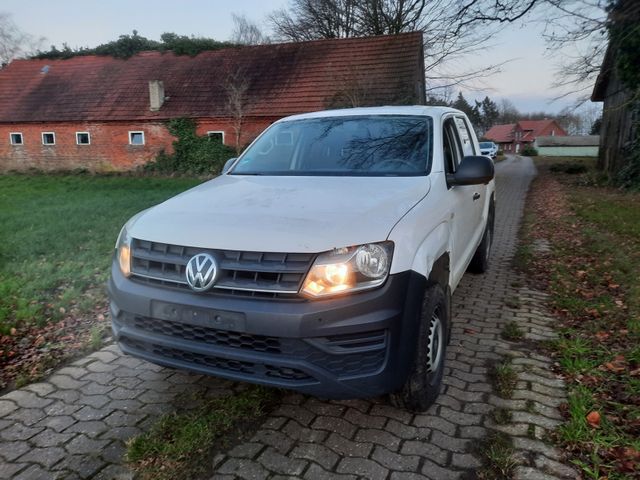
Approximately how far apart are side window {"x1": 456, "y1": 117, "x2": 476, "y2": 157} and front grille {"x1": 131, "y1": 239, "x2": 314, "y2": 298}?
2.94m

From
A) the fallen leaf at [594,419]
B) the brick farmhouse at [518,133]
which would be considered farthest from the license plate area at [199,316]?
the brick farmhouse at [518,133]

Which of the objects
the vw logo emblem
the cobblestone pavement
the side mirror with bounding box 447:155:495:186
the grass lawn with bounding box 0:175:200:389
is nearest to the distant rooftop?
the grass lawn with bounding box 0:175:200:389

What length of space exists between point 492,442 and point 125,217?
8.65 metres

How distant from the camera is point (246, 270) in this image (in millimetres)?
2396

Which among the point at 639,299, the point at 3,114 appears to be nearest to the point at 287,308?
the point at 639,299

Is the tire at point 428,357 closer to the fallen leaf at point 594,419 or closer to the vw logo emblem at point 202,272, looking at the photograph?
the fallen leaf at point 594,419

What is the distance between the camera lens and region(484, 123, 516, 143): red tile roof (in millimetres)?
89562

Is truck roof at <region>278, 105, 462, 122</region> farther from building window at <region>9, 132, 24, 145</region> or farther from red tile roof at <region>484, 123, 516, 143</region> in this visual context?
red tile roof at <region>484, 123, 516, 143</region>

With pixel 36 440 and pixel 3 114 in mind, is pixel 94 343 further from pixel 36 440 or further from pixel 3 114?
pixel 3 114

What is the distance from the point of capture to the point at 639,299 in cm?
464

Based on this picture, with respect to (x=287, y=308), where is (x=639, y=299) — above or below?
below

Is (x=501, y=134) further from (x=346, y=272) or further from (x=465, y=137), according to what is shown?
(x=346, y=272)

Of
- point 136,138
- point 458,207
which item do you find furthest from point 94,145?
point 458,207

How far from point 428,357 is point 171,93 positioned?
974 inches
